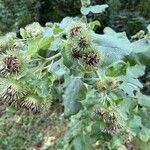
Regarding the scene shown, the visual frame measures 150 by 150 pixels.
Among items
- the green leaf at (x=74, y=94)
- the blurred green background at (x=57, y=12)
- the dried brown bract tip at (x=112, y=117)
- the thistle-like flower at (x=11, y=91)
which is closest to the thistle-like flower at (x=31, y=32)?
the green leaf at (x=74, y=94)

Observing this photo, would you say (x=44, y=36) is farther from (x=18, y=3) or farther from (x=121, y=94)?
(x=18, y=3)

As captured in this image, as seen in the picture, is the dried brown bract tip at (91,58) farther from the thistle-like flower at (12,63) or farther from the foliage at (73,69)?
the thistle-like flower at (12,63)

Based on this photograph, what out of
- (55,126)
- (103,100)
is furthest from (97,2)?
(103,100)

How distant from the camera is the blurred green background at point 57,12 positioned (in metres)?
7.52

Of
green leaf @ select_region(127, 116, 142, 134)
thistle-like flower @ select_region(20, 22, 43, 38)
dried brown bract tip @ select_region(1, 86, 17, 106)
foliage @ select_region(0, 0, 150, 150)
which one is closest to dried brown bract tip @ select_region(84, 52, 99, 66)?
foliage @ select_region(0, 0, 150, 150)

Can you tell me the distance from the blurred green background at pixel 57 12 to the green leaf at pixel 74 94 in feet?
18.2

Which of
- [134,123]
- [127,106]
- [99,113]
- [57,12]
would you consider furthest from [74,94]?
[57,12]

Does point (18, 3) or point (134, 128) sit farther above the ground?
point (134, 128)

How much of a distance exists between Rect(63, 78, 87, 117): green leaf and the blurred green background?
554 centimetres

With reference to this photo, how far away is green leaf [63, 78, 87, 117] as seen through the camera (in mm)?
1874

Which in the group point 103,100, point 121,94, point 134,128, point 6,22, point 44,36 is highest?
point 44,36

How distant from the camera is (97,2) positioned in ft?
25.8

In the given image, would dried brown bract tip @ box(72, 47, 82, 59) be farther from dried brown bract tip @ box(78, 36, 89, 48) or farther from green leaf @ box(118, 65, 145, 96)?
green leaf @ box(118, 65, 145, 96)

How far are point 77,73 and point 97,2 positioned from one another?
622cm
